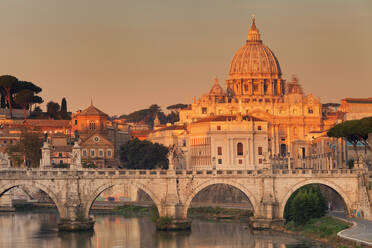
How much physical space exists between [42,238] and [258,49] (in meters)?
113

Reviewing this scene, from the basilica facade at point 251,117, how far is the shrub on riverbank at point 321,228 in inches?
2355

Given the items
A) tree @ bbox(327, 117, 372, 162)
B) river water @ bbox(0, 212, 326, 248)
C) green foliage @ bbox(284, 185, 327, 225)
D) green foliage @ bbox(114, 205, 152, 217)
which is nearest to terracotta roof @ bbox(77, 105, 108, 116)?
green foliage @ bbox(114, 205, 152, 217)

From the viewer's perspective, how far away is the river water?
80.2 meters

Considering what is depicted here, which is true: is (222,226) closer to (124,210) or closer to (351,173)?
(351,173)

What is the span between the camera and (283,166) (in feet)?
450

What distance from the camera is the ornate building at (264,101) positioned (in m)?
173

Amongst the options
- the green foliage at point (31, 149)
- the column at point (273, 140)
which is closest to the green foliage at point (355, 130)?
the green foliage at point (31, 149)

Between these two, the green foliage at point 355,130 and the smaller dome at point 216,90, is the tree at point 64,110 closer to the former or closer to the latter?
the smaller dome at point 216,90

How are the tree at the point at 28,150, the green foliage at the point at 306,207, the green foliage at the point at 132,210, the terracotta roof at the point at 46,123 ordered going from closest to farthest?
the green foliage at the point at 306,207 < the green foliage at the point at 132,210 < the tree at the point at 28,150 < the terracotta roof at the point at 46,123

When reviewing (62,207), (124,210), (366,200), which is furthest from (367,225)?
(124,210)

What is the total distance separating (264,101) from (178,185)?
97.2 metres

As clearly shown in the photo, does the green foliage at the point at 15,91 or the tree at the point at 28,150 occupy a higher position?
the green foliage at the point at 15,91

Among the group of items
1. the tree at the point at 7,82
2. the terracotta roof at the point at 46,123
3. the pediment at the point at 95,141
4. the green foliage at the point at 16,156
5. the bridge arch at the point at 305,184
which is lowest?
the bridge arch at the point at 305,184

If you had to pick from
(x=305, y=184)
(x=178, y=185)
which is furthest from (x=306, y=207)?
(x=178, y=185)
